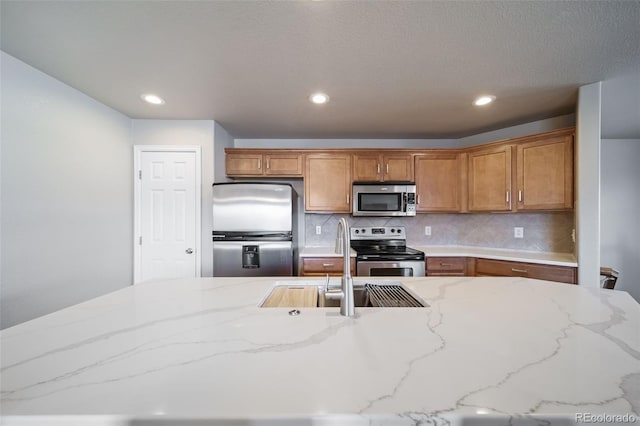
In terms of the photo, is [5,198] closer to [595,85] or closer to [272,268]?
[272,268]

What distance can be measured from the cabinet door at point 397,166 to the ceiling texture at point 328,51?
0.66 m

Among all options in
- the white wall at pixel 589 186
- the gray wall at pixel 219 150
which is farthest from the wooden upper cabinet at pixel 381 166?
the gray wall at pixel 219 150

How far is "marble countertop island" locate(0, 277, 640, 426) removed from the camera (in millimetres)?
465

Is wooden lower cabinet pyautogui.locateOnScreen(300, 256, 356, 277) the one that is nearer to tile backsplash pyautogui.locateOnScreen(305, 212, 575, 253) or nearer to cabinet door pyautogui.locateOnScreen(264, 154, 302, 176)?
tile backsplash pyautogui.locateOnScreen(305, 212, 575, 253)

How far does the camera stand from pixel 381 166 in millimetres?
3045

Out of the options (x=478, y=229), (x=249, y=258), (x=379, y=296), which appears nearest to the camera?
(x=379, y=296)

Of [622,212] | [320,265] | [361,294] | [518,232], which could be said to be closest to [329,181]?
[320,265]

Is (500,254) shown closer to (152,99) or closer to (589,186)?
(589,186)

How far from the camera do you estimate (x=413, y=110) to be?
2.47 m

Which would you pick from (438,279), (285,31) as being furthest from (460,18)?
(438,279)

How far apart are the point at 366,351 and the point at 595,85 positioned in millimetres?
2873

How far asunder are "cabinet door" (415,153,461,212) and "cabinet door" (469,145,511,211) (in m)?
0.18

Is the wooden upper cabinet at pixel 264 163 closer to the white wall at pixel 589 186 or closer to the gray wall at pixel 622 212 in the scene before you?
the white wall at pixel 589 186

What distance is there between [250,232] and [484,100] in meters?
2.60
